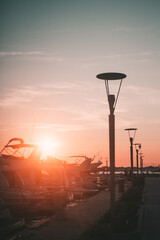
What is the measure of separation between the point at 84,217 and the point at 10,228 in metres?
4.17

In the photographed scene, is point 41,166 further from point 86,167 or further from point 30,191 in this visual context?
point 86,167

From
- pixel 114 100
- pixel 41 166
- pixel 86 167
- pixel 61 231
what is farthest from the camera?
pixel 86 167

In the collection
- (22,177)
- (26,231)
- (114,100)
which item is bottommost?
(26,231)

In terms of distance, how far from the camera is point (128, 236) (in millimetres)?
11234

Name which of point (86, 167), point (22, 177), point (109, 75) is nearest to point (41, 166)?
point (22, 177)

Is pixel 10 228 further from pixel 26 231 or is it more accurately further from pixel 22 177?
pixel 22 177

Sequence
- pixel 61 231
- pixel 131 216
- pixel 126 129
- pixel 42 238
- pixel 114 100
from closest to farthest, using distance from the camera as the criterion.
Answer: pixel 42 238, pixel 61 231, pixel 114 100, pixel 131 216, pixel 126 129

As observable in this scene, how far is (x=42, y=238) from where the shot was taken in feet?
35.8

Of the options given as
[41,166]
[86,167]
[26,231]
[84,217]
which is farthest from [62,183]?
[86,167]

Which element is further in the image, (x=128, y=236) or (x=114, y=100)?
(x=114, y=100)

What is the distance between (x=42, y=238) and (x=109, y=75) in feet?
20.2

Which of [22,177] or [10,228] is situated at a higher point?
[22,177]

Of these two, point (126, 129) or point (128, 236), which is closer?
point (128, 236)

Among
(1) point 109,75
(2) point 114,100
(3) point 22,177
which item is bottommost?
(3) point 22,177
